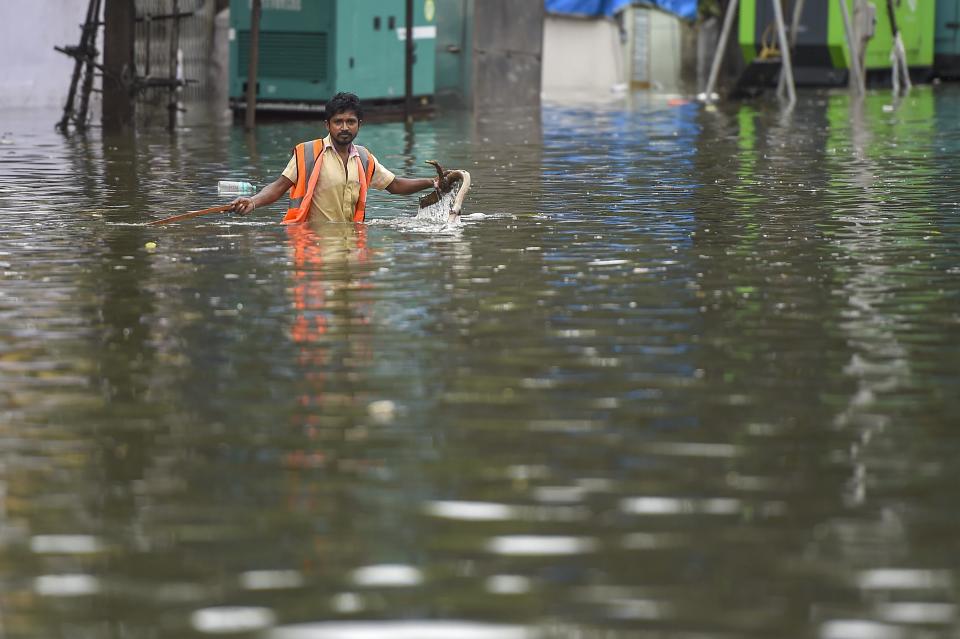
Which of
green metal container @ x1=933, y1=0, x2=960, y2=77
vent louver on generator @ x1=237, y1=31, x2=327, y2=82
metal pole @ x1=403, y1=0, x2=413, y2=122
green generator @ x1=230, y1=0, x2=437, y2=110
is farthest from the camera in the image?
green metal container @ x1=933, y1=0, x2=960, y2=77

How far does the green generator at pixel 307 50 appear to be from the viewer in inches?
1083

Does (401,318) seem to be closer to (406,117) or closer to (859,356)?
(859,356)

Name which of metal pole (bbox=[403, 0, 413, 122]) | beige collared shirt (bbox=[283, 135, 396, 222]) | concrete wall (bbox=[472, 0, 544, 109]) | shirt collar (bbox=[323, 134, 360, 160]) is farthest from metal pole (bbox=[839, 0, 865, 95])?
shirt collar (bbox=[323, 134, 360, 160])

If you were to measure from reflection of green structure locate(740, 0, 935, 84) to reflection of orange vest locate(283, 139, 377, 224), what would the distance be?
25.6 m

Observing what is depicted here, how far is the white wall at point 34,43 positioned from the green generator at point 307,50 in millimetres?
2693

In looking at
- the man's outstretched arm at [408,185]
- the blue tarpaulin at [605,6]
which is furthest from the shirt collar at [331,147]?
the blue tarpaulin at [605,6]

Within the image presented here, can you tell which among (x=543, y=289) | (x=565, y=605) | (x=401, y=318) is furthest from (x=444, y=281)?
(x=565, y=605)

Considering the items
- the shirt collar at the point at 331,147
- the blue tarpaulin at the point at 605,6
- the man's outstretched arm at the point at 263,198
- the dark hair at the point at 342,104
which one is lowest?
the man's outstretched arm at the point at 263,198

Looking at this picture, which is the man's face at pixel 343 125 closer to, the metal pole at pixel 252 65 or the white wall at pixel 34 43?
the metal pole at pixel 252 65

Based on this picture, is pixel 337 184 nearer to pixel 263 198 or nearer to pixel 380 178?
pixel 380 178

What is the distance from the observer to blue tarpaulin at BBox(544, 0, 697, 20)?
41.5 metres

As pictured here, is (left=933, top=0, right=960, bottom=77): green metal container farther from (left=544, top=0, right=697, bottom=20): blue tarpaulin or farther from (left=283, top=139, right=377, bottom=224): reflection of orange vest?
(left=283, top=139, right=377, bottom=224): reflection of orange vest

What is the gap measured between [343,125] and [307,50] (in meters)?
15.0

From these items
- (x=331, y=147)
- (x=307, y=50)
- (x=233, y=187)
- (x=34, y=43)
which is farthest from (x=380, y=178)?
(x=34, y=43)
